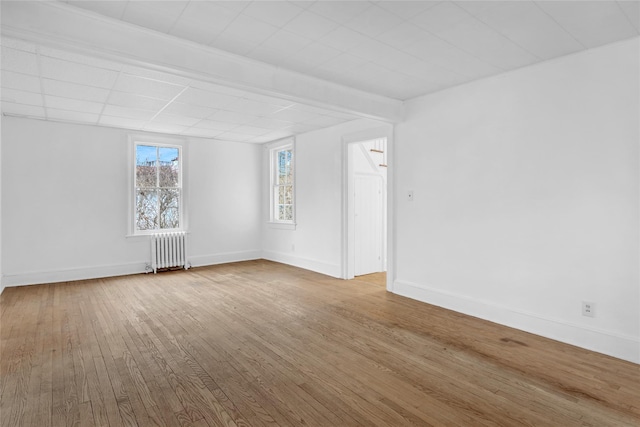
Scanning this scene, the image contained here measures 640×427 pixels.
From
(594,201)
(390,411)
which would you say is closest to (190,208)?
(390,411)

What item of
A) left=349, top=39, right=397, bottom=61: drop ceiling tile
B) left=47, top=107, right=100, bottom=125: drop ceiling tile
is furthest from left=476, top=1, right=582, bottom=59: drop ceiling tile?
left=47, top=107, right=100, bottom=125: drop ceiling tile

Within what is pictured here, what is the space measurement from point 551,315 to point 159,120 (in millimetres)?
5808

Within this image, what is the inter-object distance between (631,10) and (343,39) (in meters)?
2.06

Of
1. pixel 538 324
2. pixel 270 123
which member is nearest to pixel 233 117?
pixel 270 123

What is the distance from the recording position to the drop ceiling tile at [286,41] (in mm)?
2871

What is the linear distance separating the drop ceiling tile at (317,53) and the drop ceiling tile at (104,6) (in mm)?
1431

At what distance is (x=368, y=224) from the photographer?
6168mm

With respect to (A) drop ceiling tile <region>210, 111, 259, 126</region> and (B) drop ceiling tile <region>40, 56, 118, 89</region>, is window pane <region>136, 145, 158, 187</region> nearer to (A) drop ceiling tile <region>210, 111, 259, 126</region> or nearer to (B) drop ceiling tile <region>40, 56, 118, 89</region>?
(A) drop ceiling tile <region>210, 111, 259, 126</region>

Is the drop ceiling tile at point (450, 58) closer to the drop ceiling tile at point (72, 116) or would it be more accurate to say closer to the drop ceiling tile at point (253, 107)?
the drop ceiling tile at point (253, 107)

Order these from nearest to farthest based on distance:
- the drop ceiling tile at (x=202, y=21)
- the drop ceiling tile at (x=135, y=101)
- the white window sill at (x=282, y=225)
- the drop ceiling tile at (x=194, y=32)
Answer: the drop ceiling tile at (x=202, y=21) < the drop ceiling tile at (x=194, y=32) < the drop ceiling tile at (x=135, y=101) < the white window sill at (x=282, y=225)

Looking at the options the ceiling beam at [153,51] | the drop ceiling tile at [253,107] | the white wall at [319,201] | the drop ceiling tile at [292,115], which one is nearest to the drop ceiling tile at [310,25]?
the ceiling beam at [153,51]

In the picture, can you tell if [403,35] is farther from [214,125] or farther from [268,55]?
[214,125]

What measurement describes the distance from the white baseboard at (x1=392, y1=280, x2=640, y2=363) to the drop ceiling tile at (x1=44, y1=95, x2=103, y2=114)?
16.1 feet

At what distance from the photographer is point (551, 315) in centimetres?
336
